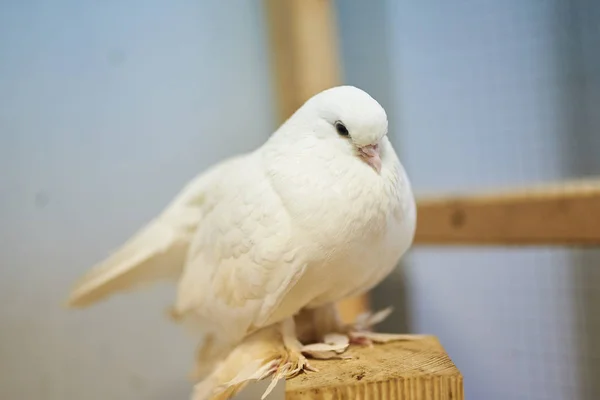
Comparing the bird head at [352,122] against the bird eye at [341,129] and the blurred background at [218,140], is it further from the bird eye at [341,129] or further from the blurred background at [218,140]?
the blurred background at [218,140]

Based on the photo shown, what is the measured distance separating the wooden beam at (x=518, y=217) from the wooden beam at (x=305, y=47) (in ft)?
1.05

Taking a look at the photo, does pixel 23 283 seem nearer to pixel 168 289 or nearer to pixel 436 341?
pixel 168 289

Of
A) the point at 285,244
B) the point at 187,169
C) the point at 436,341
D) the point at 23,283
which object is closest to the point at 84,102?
the point at 187,169

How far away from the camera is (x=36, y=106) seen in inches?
49.3

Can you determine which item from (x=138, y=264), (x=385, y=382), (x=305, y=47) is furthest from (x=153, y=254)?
(x=305, y=47)

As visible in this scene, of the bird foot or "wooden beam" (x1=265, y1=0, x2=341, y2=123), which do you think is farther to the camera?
"wooden beam" (x1=265, y1=0, x2=341, y2=123)

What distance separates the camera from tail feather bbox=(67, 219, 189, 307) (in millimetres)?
957

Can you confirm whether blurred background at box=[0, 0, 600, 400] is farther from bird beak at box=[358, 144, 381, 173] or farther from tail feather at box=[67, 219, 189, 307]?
bird beak at box=[358, 144, 381, 173]

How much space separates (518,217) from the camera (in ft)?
3.71

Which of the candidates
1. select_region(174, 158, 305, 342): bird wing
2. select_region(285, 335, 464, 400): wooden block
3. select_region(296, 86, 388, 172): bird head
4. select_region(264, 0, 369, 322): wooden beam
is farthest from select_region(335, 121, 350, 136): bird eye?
select_region(264, 0, 369, 322): wooden beam

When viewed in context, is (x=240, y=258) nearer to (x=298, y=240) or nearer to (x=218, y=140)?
(x=298, y=240)

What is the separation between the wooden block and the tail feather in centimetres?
39

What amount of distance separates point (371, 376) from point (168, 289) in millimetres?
889

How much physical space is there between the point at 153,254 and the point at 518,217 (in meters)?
0.74
